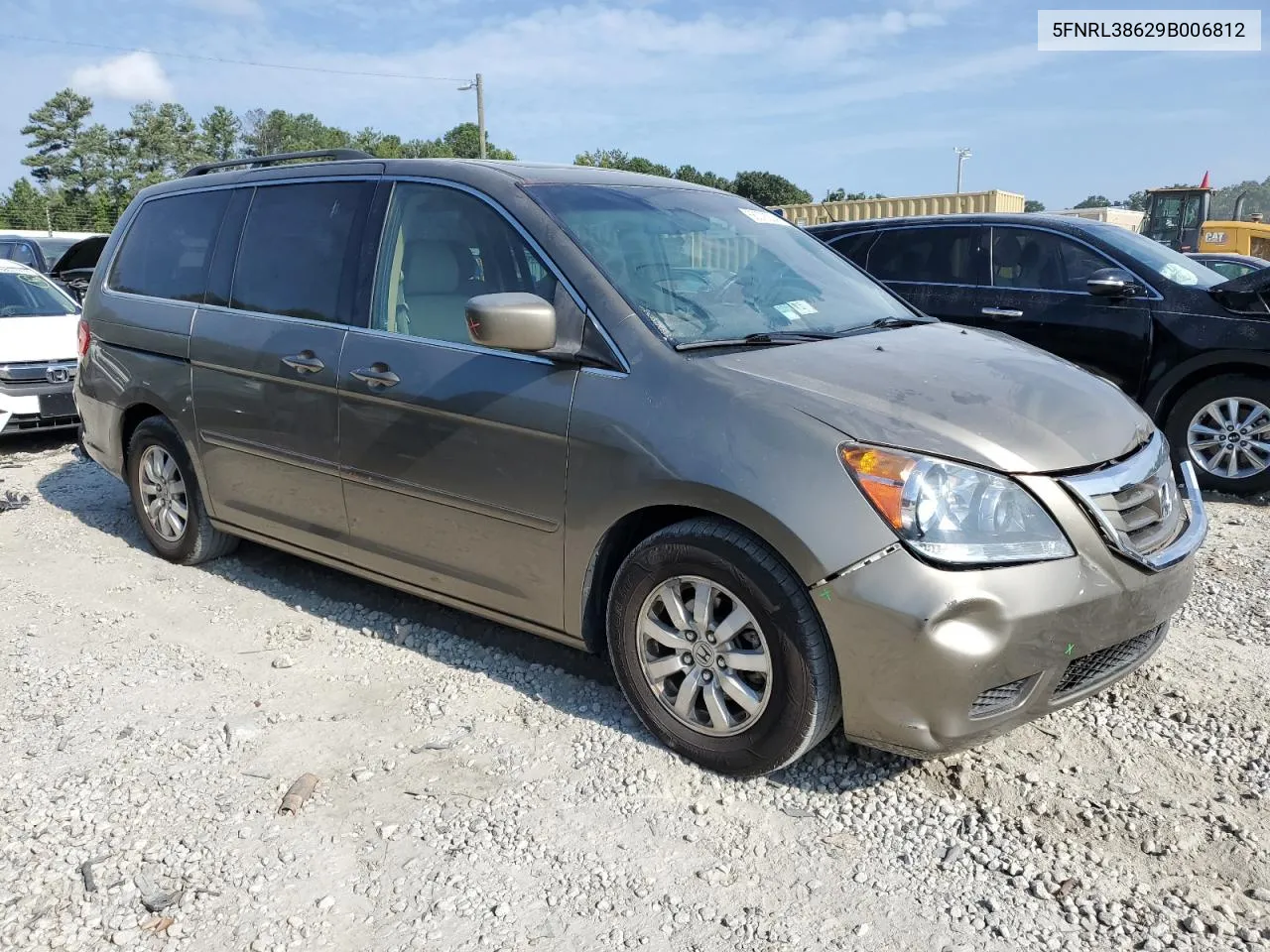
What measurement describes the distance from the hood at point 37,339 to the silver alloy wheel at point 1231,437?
846 cm

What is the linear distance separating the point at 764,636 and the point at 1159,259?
18.1 feet

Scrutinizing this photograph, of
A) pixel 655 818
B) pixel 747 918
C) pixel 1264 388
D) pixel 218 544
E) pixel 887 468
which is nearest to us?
pixel 747 918

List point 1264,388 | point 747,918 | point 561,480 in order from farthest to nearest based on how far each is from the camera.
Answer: point 1264,388 → point 561,480 → point 747,918

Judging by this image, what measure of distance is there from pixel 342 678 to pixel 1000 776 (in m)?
2.36

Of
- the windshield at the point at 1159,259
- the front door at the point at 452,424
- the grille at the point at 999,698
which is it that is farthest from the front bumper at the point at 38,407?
the windshield at the point at 1159,259

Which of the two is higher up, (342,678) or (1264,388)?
(1264,388)

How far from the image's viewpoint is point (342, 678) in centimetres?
388

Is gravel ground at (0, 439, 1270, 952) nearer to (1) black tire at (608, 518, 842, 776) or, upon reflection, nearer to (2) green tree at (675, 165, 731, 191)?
(1) black tire at (608, 518, 842, 776)

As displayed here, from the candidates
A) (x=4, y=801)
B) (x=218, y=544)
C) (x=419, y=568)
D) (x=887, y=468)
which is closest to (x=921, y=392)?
(x=887, y=468)

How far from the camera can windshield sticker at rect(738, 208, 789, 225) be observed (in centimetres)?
428

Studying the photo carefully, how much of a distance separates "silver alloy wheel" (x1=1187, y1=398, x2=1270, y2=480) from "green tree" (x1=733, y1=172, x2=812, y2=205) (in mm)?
54812

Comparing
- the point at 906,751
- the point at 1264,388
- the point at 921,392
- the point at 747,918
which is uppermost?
the point at 921,392

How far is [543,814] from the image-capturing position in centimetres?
295

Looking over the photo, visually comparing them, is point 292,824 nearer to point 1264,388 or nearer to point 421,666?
point 421,666
